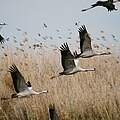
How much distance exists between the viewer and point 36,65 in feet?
22.9

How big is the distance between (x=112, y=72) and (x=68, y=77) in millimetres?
631

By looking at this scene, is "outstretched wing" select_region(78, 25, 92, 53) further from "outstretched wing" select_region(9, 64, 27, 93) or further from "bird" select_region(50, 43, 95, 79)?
"outstretched wing" select_region(9, 64, 27, 93)

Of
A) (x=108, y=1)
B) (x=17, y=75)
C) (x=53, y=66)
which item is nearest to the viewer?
(x=108, y=1)

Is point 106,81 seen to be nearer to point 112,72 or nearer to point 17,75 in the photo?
point 112,72

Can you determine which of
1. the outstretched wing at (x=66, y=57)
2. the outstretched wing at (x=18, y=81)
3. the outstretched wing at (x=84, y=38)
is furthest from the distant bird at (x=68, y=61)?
the outstretched wing at (x=18, y=81)

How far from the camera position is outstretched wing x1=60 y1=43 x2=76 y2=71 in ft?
16.6

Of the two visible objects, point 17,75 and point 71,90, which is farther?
point 71,90

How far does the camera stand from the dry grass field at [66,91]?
21.3 ft

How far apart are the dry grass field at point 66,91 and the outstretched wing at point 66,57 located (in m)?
1.33

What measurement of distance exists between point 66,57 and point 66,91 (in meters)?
1.64

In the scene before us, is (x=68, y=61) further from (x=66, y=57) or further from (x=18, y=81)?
(x=18, y=81)

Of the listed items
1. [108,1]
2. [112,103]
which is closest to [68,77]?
[112,103]

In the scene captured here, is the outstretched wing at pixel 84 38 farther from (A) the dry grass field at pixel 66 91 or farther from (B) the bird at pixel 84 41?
(A) the dry grass field at pixel 66 91

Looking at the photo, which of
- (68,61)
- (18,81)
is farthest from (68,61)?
(18,81)
